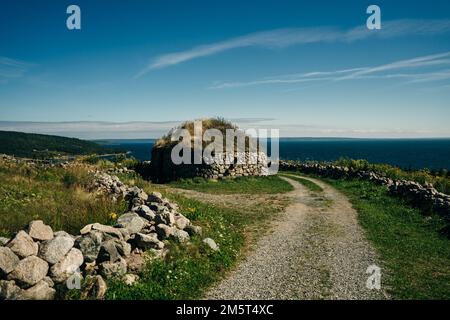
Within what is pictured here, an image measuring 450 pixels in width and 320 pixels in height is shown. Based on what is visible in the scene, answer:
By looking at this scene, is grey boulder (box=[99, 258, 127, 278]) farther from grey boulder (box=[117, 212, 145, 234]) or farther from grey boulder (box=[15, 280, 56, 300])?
→ grey boulder (box=[117, 212, 145, 234])

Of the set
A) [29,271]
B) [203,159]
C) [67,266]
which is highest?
[203,159]

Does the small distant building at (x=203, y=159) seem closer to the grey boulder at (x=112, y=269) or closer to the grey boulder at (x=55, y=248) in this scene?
the grey boulder at (x=112, y=269)

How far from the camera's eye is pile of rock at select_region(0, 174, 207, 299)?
7117 mm

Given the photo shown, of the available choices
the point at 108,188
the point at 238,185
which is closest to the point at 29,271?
the point at 108,188

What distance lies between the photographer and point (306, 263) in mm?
10586

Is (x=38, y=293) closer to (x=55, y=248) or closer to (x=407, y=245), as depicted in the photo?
(x=55, y=248)

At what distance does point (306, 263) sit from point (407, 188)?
13172 millimetres

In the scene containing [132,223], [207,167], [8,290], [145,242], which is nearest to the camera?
[8,290]

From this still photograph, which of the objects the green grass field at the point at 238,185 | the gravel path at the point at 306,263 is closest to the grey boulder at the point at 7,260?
the gravel path at the point at 306,263

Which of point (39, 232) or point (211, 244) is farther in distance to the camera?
point (211, 244)

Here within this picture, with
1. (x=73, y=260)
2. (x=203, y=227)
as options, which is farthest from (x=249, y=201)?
(x=73, y=260)

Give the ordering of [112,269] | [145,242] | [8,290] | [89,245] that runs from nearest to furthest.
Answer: [8,290] → [112,269] → [89,245] → [145,242]

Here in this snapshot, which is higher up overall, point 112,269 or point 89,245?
point 89,245

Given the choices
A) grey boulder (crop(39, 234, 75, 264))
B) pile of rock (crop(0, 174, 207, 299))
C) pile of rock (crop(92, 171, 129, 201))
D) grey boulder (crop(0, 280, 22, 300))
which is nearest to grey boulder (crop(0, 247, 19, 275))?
pile of rock (crop(0, 174, 207, 299))
